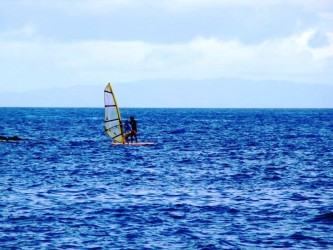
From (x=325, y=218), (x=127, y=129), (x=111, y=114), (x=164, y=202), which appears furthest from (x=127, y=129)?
(x=325, y=218)

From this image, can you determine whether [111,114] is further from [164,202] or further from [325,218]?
[325,218]

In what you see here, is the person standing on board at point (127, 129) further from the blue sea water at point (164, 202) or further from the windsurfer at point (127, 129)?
the blue sea water at point (164, 202)

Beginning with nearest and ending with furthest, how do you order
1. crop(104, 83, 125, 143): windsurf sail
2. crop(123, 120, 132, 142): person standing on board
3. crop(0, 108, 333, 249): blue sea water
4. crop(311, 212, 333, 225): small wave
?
crop(0, 108, 333, 249): blue sea water, crop(311, 212, 333, 225): small wave, crop(104, 83, 125, 143): windsurf sail, crop(123, 120, 132, 142): person standing on board

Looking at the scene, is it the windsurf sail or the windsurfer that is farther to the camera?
the windsurfer

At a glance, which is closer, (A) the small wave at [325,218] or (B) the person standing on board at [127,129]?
(A) the small wave at [325,218]

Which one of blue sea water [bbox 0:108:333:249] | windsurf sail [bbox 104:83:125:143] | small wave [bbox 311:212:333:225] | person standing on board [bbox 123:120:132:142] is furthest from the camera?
person standing on board [bbox 123:120:132:142]

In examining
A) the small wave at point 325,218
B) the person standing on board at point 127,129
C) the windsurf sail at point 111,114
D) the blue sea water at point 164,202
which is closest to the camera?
the blue sea water at point 164,202

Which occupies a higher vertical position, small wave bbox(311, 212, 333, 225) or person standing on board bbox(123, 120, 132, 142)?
person standing on board bbox(123, 120, 132, 142)

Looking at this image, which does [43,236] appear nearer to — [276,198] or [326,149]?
[276,198]

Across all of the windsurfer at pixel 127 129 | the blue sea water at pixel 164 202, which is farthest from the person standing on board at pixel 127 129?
the blue sea water at pixel 164 202

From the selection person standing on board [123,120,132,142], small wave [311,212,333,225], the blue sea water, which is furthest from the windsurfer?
small wave [311,212,333,225]

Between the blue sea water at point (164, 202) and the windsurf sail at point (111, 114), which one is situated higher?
the windsurf sail at point (111, 114)

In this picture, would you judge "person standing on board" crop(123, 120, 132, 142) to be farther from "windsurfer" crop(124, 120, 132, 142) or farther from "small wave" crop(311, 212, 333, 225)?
"small wave" crop(311, 212, 333, 225)

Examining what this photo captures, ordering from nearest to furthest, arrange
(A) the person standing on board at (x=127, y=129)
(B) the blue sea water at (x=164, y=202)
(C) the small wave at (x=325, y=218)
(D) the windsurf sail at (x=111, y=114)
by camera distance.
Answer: (B) the blue sea water at (x=164, y=202) < (C) the small wave at (x=325, y=218) < (D) the windsurf sail at (x=111, y=114) < (A) the person standing on board at (x=127, y=129)
